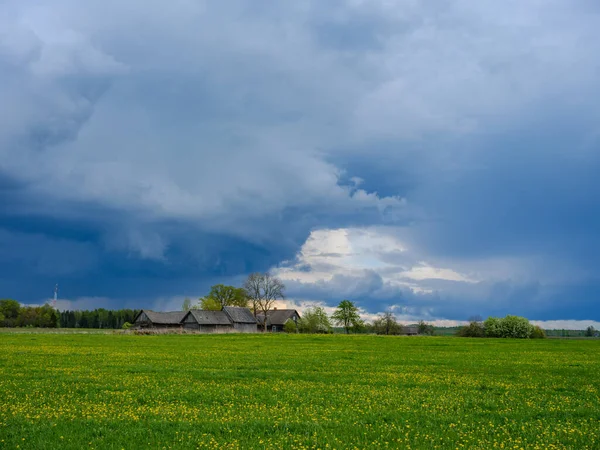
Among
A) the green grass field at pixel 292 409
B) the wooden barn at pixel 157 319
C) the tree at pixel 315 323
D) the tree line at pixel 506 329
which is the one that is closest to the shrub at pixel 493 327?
the tree line at pixel 506 329

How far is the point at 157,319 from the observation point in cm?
13762

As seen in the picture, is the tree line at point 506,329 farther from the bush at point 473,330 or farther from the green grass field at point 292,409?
the green grass field at point 292,409

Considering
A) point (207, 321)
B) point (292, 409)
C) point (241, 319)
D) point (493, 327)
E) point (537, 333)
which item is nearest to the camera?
point (292, 409)

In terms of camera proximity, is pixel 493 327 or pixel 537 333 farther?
pixel 537 333

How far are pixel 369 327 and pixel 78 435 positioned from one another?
465 ft

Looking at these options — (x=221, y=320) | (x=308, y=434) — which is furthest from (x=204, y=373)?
(x=221, y=320)

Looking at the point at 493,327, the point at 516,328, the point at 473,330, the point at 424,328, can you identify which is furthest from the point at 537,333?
the point at 424,328

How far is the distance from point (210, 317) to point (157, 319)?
53.2ft

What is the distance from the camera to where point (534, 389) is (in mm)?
20578

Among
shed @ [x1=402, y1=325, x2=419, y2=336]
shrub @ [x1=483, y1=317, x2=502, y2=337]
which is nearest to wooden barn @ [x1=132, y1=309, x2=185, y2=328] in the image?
shed @ [x1=402, y1=325, x2=419, y2=336]

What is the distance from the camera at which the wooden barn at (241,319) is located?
140000 millimetres

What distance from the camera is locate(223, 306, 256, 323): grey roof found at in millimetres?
140500

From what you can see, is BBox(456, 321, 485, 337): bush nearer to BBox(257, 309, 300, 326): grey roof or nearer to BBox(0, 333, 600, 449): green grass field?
BBox(257, 309, 300, 326): grey roof

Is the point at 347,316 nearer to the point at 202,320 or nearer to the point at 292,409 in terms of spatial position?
the point at 202,320
